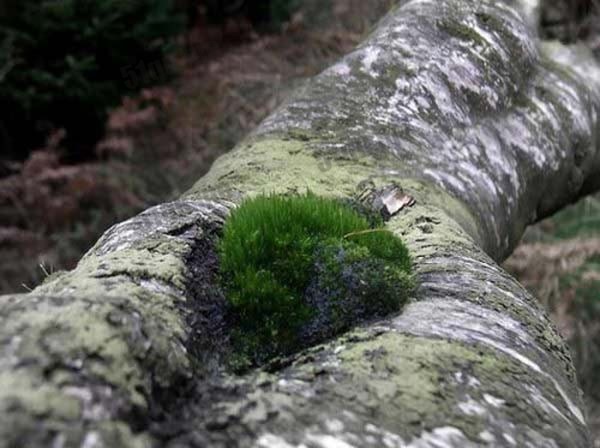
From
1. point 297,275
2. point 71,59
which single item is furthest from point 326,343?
point 71,59

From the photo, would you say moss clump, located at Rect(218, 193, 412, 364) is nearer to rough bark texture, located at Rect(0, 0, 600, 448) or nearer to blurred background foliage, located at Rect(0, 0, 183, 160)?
rough bark texture, located at Rect(0, 0, 600, 448)

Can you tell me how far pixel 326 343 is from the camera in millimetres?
1016

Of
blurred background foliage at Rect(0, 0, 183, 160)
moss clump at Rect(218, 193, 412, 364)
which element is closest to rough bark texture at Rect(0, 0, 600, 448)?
moss clump at Rect(218, 193, 412, 364)

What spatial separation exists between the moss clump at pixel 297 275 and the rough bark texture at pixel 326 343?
0.04 meters

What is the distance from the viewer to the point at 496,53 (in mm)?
2334

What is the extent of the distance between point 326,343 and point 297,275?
122mm

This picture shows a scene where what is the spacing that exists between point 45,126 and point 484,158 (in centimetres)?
343

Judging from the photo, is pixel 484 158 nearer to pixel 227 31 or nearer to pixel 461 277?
pixel 461 277

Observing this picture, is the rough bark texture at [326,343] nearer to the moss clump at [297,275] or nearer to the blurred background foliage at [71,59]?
the moss clump at [297,275]

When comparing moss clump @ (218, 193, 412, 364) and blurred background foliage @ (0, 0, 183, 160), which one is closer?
moss clump @ (218, 193, 412, 364)

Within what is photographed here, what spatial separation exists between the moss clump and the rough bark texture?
0.04 meters

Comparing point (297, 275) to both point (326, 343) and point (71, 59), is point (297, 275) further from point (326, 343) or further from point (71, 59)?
point (71, 59)

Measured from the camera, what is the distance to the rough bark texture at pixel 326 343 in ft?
2.38

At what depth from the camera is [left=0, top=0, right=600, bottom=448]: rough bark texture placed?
725 mm
